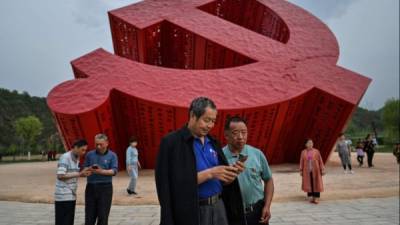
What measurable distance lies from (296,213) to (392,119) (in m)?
41.3

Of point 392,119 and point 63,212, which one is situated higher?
point 392,119

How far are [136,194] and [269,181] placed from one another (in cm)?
465

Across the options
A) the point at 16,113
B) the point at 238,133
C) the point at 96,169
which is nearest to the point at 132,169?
the point at 96,169

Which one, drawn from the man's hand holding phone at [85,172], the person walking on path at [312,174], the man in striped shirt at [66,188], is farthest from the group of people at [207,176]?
the person walking on path at [312,174]

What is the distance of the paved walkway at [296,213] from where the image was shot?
449 cm

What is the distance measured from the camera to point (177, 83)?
32.2 ft

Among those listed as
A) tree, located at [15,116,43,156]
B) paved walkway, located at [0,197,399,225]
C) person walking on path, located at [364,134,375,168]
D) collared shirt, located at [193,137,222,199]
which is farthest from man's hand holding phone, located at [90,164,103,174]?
tree, located at [15,116,43,156]

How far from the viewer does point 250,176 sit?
8.08 feet

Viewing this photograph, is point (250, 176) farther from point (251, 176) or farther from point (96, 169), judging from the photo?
point (96, 169)

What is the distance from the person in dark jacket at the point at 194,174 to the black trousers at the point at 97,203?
6.55 ft

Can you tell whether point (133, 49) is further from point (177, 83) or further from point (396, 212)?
point (396, 212)

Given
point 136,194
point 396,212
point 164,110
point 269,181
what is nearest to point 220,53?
point 164,110

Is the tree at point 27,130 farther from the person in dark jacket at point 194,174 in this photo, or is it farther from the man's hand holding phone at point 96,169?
the person in dark jacket at point 194,174

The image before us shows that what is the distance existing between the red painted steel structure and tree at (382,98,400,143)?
3196 cm
